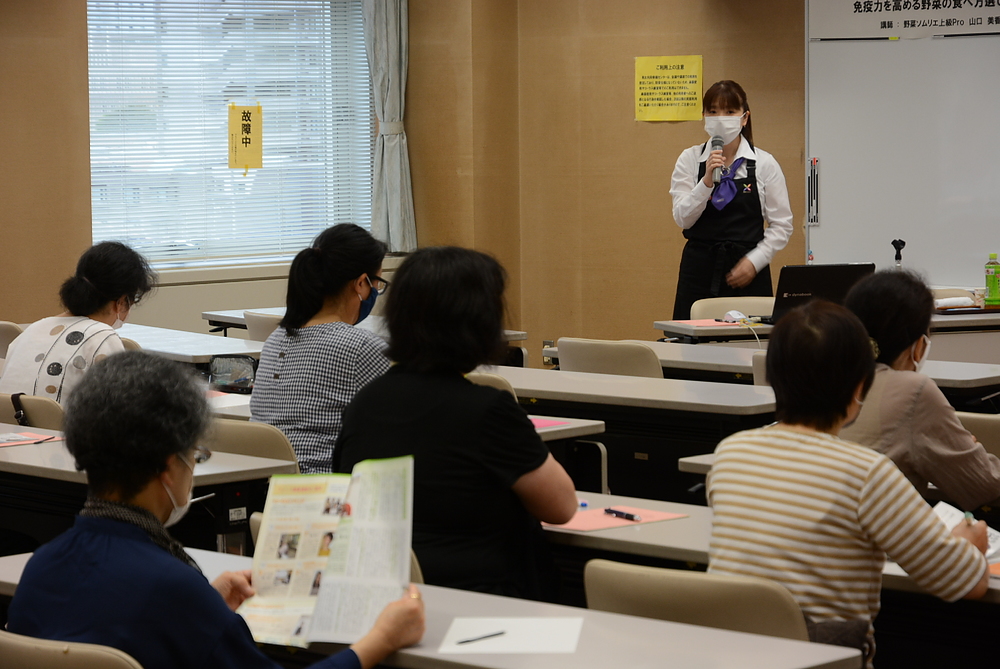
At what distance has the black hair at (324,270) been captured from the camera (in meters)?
3.35

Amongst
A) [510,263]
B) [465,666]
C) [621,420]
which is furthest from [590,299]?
[465,666]

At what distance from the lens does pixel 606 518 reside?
266 cm

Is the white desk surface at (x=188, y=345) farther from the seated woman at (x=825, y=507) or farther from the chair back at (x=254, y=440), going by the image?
the seated woman at (x=825, y=507)

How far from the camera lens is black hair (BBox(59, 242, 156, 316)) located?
13.5 ft

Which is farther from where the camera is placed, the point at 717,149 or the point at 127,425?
the point at 717,149

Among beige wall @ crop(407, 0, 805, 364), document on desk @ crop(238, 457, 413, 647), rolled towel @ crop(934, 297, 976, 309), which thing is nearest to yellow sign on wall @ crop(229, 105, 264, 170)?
beige wall @ crop(407, 0, 805, 364)

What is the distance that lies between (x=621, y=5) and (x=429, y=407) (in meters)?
6.32

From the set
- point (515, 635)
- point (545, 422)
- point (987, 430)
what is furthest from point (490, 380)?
point (515, 635)

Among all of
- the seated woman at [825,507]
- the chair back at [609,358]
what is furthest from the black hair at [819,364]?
the chair back at [609,358]

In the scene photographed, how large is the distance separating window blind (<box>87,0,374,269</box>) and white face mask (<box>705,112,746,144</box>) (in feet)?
11.1

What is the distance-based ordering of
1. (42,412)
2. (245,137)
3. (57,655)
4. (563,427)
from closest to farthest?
(57,655) < (563,427) < (42,412) < (245,137)

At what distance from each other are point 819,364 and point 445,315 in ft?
2.33

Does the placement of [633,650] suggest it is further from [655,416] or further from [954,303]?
[954,303]

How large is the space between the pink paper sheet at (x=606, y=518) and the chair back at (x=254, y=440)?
33.3 inches
